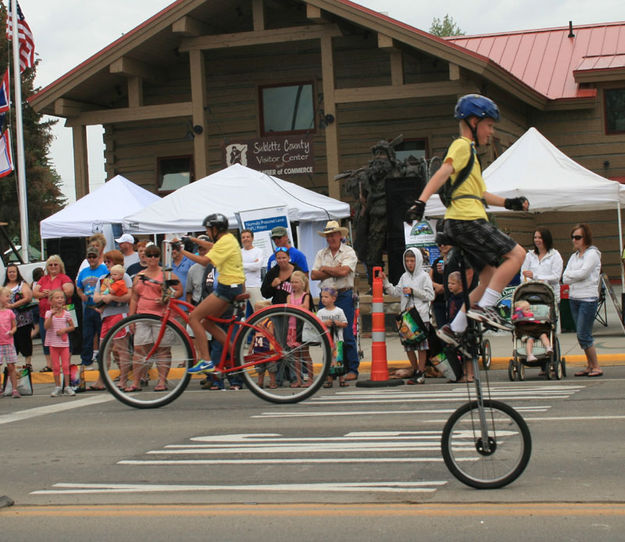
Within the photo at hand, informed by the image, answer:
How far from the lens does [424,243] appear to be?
57.1 feet

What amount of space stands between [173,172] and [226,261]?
1597cm

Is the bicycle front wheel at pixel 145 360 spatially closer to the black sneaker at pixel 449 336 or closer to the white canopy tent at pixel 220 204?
the black sneaker at pixel 449 336

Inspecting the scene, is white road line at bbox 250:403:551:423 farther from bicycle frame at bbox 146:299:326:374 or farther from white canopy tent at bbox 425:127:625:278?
white canopy tent at bbox 425:127:625:278

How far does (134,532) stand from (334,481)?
1581 mm

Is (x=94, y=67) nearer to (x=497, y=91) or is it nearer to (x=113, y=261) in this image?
(x=497, y=91)

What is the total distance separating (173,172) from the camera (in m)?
26.6

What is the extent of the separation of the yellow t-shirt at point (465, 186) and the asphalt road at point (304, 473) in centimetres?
176

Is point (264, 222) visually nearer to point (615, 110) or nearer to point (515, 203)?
point (515, 203)

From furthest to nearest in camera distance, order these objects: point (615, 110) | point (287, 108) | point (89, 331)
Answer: point (287, 108) → point (615, 110) → point (89, 331)

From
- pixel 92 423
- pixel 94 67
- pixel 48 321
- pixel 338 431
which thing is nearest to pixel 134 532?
pixel 338 431

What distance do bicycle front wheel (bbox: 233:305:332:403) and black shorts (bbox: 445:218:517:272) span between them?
12.2 feet

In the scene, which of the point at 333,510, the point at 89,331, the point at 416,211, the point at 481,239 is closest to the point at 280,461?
the point at 333,510

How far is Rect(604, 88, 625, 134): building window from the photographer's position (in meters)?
25.3

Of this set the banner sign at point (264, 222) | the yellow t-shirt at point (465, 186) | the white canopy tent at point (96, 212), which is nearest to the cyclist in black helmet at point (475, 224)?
the yellow t-shirt at point (465, 186)
